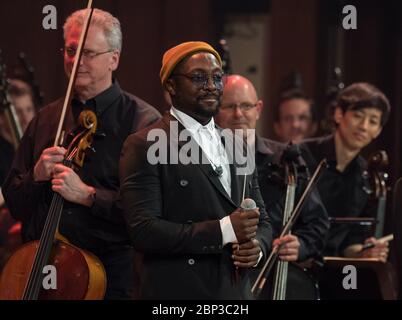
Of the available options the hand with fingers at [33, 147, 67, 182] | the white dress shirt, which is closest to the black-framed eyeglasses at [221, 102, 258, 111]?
the hand with fingers at [33, 147, 67, 182]

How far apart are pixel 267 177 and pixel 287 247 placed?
0.32m

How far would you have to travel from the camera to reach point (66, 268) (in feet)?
13.6

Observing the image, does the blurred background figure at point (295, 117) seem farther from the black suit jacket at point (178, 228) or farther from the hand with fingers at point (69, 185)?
the black suit jacket at point (178, 228)

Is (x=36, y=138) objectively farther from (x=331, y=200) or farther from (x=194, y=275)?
(x=331, y=200)

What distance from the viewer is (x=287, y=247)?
16.0ft

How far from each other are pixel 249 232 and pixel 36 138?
4.08 feet

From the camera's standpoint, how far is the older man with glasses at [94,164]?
14.3ft

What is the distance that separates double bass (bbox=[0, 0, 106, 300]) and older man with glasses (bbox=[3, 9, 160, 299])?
90mm

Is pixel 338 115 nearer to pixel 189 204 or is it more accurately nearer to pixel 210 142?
pixel 210 142

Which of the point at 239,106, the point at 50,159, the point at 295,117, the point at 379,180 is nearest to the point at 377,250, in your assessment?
the point at 379,180

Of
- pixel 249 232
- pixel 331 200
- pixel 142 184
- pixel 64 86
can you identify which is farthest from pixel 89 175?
pixel 64 86

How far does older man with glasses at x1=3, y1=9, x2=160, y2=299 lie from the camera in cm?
434

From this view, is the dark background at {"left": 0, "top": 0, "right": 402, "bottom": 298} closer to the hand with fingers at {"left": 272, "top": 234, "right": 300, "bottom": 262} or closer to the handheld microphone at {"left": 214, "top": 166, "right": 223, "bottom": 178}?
the hand with fingers at {"left": 272, "top": 234, "right": 300, "bottom": 262}

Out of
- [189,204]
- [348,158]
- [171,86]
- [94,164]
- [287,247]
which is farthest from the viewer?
[348,158]
